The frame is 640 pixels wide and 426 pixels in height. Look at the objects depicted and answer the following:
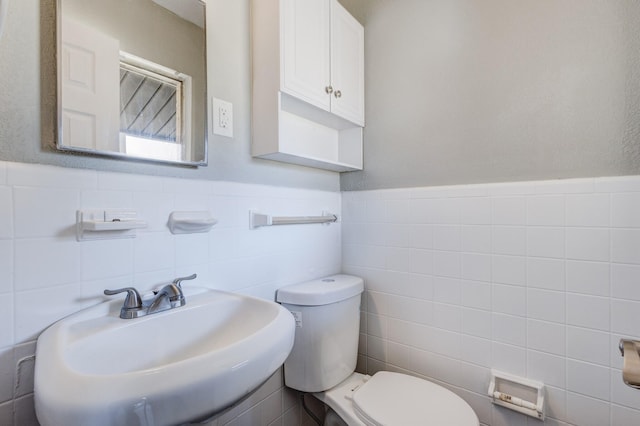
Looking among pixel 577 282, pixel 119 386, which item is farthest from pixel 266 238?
pixel 577 282

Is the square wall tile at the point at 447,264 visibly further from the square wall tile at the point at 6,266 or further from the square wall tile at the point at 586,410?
the square wall tile at the point at 6,266

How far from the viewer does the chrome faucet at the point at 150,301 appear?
76 cm

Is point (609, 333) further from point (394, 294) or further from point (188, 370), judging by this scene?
point (188, 370)

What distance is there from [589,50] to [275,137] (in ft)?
3.66

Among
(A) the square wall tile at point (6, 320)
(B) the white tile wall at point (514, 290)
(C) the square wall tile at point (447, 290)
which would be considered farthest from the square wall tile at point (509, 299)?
(A) the square wall tile at point (6, 320)

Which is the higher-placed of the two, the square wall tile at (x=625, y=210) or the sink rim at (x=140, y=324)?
the square wall tile at (x=625, y=210)

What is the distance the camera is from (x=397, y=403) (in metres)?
1.04

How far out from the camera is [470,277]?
121cm

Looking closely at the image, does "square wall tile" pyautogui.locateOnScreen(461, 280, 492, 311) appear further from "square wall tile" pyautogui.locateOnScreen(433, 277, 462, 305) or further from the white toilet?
the white toilet

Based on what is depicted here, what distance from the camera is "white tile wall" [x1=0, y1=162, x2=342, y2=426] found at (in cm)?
65

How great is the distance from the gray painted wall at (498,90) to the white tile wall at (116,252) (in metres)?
0.64

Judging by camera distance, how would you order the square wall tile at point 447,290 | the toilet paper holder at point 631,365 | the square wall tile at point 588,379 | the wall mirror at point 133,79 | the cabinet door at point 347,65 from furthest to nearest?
1. the cabinet door at point 347,65
2. the square wall tile at point 447,290
3. the square wall tile at point 588,379
4. the wall mirror at point 133,79
5. the toilet paper holder at point 631,365

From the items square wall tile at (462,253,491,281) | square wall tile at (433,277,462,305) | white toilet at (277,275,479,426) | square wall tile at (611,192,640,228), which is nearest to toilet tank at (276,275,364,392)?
white toilet at (277,275,479,426)

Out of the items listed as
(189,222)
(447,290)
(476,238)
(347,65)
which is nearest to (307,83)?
(347,65)
